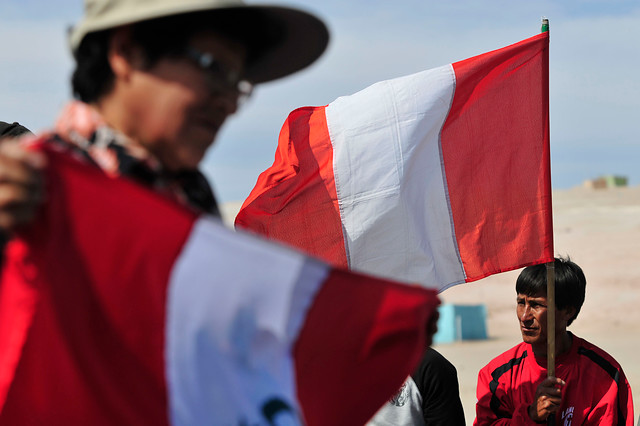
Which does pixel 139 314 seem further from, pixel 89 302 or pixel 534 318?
pixel 534 318

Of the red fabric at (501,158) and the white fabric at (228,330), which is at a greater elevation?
the white fabric at (228,330)

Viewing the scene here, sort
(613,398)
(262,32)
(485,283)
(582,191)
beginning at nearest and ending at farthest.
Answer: (262,32) → (613,398) → (485,283) → (582,191)

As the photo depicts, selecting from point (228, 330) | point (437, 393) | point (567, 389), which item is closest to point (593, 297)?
point (567, 389)

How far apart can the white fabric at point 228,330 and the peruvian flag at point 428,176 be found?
3615mm

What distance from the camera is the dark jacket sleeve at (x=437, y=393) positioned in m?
4.94

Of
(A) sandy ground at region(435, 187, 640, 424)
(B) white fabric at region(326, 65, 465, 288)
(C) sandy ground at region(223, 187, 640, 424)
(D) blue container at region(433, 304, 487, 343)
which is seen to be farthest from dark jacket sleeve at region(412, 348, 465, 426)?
(D) blue container at region(433, 304, 487, 343)

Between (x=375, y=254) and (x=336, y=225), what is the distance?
313 millimetres

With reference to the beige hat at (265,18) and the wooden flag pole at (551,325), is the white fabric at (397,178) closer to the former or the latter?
the wooden flag pole at (551,325)

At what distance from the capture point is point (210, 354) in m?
2.03

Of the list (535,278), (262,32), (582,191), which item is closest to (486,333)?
(535,278)

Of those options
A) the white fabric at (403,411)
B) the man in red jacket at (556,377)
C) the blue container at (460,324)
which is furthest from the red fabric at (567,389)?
the blue container at (460,324)

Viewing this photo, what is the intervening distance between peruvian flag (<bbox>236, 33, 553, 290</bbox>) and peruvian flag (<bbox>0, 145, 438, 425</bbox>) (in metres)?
3.62

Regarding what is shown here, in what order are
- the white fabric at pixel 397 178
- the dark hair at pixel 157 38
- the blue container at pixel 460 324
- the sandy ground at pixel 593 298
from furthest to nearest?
the blue container at pixel 460 324, the sandy ground at pixel 593 298, the white fabric at pixel 397 178, the dark hair at pixel 157 38

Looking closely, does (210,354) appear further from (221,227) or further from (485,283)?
(485,283)
